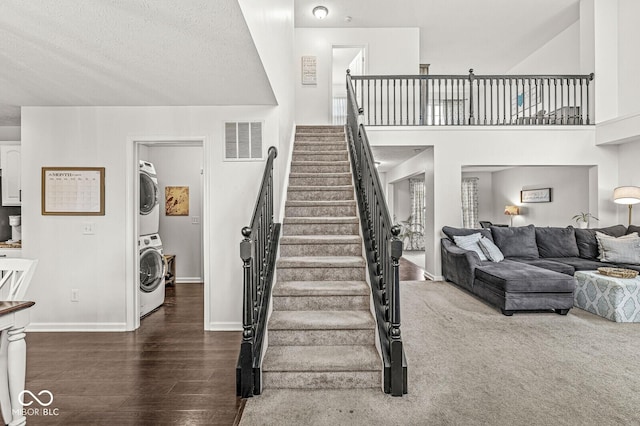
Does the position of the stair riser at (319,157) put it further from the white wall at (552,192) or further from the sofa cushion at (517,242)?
the white wall at (552,192)

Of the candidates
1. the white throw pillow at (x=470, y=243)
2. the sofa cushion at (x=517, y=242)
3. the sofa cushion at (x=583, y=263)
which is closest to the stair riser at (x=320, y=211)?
the white throw pillow at (x=470, y=243)

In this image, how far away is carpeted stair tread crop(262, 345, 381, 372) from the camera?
2.36m

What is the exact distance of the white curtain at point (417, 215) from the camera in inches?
410

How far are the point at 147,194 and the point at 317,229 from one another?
2.31m

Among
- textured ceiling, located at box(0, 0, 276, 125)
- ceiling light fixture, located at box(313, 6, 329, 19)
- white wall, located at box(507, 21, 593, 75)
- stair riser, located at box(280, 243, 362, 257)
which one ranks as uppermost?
ceiling light fixture, located at box(313, 6, 329, 19)

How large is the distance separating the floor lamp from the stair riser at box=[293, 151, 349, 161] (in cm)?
438

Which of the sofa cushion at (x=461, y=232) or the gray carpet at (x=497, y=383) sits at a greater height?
the sofa cushion at (x=461, y=232)

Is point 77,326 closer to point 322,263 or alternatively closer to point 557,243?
point 322,263

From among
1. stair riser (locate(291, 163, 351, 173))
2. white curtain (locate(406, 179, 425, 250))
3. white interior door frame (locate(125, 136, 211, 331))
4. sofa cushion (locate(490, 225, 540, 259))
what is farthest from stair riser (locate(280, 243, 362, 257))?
white curtain (locate(406, 179, 425, 250))

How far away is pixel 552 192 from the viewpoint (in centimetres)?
770

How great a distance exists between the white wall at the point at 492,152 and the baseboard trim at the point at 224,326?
381cm

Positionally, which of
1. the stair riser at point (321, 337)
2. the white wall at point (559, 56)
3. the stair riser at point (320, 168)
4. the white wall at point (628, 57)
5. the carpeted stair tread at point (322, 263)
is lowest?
the stair riser at point (321, 337)

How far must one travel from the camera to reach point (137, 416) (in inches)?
82.8

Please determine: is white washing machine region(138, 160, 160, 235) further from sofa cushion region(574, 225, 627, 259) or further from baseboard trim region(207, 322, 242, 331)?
sofa cushion region(574, 225, 627, 259)
